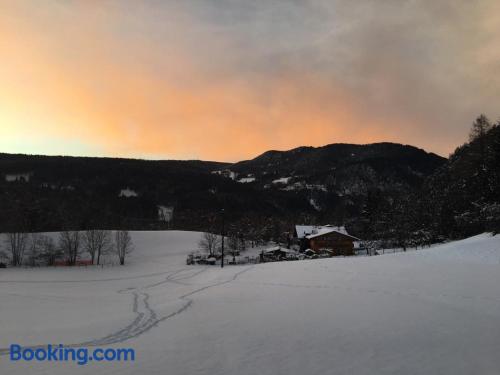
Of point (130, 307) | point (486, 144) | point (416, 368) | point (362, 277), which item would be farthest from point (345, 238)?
point (416, 368)

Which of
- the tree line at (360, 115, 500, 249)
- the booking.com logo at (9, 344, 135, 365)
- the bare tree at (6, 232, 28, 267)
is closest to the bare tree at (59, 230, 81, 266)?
the bare tree at (6, 232, 28, 267)

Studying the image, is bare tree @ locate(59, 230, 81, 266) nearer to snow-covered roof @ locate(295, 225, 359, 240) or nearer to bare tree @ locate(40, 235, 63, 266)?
bare tree @ locate(40, 235, 63, 266)

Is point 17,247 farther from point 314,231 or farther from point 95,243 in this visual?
point 314,231

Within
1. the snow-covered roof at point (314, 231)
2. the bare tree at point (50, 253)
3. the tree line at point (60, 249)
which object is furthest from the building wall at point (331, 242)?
the bare tree at point (50, 253)

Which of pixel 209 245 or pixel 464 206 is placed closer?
pixel 464 206

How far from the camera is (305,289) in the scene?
23.1 meters

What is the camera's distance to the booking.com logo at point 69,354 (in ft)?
35.0

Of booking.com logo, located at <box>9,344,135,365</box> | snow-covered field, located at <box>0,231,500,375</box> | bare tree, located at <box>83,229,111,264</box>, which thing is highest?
bare tree, located at <box>83,229,111,264</box>

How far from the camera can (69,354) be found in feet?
36.7

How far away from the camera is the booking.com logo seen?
420 inches

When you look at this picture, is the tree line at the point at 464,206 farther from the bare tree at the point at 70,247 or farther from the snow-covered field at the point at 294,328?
the bare tree at the point at 70,247

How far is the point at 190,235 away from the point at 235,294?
83.0m

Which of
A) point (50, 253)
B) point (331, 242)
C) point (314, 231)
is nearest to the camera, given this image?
point (50, 253)

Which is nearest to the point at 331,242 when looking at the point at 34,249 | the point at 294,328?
the point at 34,249
